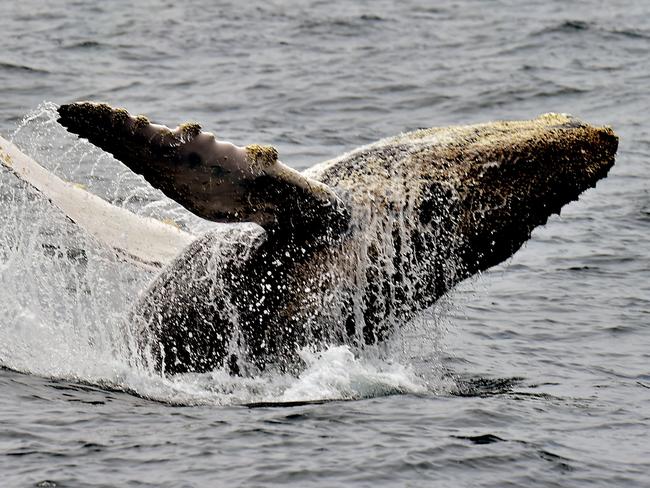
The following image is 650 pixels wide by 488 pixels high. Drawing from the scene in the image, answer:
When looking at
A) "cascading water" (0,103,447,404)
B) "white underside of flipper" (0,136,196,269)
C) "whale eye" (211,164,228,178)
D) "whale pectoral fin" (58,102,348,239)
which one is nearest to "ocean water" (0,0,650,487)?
"cascading water" (0,103,447,404)

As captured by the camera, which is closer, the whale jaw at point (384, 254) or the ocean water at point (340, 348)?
the ocean water at point (340, 348)

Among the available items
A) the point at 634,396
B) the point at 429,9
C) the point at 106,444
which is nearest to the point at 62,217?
the point at 106,444

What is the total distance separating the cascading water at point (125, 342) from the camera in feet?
40.3

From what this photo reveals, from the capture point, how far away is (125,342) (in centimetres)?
1289

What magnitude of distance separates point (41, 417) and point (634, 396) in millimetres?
5308

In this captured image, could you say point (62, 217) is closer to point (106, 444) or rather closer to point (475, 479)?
point (106, 444)

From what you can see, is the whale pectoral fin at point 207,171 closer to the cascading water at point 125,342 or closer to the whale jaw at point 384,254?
the whale jaw at point 384,254

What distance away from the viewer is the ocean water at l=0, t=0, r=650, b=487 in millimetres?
10469

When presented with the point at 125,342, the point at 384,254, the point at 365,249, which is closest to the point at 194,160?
the point at 365,249

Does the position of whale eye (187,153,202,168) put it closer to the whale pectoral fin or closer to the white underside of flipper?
the whale pectoral fin

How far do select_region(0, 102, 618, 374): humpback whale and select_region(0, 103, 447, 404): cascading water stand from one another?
7 centimetres

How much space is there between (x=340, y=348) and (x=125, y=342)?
195 cm

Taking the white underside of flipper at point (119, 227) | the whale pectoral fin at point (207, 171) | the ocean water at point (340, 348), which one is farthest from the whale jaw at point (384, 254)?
the white underside of flipper at point (119, 227)

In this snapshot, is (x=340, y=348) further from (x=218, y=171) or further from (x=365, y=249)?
(x=218, y=171)
